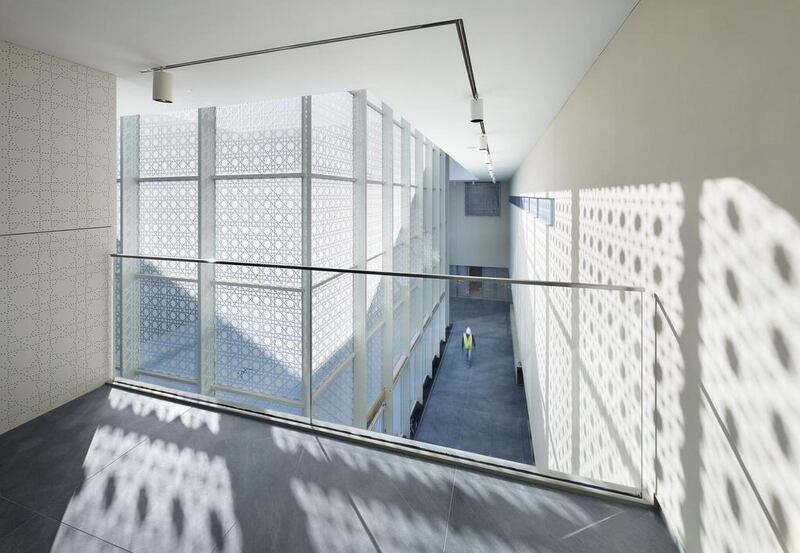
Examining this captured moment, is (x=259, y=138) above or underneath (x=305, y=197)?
above

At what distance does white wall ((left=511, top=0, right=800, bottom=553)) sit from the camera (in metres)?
0.80

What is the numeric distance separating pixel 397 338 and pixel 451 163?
7.88 metres

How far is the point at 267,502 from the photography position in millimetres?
1542

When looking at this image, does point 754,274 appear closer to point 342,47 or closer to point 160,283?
point 342,47

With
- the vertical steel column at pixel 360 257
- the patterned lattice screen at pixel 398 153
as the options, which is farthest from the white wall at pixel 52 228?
the patterned lattice screen at pixel 398 153

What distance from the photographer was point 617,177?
1820mm

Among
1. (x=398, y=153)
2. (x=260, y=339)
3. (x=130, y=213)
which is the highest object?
(x=398, y=153)

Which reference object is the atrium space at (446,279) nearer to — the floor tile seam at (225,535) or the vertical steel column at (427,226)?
the floor tile seam at (225,535)

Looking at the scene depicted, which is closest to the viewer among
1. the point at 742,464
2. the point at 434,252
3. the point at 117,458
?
the point at 742,464

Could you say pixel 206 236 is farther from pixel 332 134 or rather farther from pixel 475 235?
pixel 475 235

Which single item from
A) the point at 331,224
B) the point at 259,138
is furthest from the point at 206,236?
the point at 331,224

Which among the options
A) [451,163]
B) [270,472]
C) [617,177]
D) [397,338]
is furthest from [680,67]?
[451,163]

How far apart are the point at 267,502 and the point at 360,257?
3.99 m

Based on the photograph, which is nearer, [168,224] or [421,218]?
[168,224]
